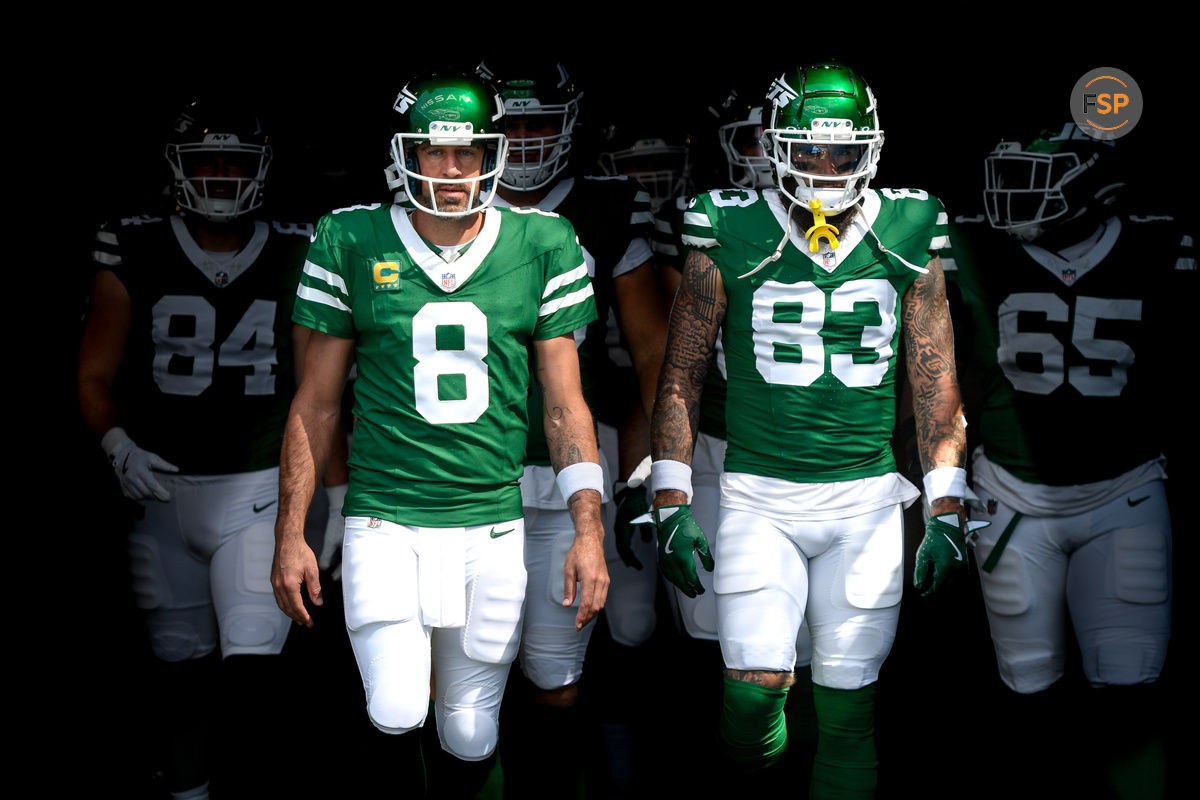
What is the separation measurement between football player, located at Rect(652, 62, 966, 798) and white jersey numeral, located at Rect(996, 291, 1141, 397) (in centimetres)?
57

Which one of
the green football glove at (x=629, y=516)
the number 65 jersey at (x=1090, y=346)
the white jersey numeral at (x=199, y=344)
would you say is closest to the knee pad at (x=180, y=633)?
the white jersey numeral at (x=199, y=344)

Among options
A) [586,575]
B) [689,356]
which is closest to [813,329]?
[689,356]

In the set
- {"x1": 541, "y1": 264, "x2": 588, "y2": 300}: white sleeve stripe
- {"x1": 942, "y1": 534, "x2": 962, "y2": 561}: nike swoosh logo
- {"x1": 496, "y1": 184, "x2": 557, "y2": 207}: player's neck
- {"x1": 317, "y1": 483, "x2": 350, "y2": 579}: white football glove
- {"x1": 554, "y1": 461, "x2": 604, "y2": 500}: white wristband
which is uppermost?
{"x1": 496, "y1": 184, "x2": 557, "y2": 207}: player's neck

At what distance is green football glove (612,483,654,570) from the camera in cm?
412

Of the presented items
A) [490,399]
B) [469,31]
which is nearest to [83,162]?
[469,31]

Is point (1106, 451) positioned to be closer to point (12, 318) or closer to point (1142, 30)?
point (1142, 30)

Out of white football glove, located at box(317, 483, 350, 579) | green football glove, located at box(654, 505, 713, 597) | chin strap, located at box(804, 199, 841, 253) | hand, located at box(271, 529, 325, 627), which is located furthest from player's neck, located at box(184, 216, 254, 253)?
chin strap, located at box(804, 199, 841, 253)

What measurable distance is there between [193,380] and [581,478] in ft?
4.94

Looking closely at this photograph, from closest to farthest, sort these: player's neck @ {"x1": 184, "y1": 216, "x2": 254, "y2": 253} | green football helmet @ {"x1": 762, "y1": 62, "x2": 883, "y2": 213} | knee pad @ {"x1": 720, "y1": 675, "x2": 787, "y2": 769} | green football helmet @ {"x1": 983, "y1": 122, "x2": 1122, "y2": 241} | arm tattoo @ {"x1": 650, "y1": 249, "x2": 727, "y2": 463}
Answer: knee pad @ {"x1": 720, "y1": 675, "x2": 787, "y2": 769} → green football helmet @ {"x1": 762, "y1": 62, "x2": 883, "y2": 213} → arm tattoo @ {"x1": 650, "y1": 249, "x2": 727, "y2": 463} → green football helmet @ {"x1": 983, "y1": 122, "x2": 1122, "y2": 241} → player's neck @ {"x1": 184, "y1": 216, "x2": 254, "y2": 253}

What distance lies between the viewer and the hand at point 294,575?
3639 mm

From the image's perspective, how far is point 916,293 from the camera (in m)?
4.03

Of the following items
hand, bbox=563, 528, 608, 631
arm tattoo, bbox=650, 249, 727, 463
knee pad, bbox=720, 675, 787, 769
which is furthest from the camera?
arm tattoo, bbox=650, 249, 727, 463

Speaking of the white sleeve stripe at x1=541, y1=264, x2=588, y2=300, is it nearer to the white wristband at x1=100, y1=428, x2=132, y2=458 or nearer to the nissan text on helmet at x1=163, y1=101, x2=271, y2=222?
the nissan text on helmet at x1=163, y1=101, x2=271, y2=222

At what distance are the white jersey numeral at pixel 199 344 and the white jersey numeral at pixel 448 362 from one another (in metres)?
1.13
